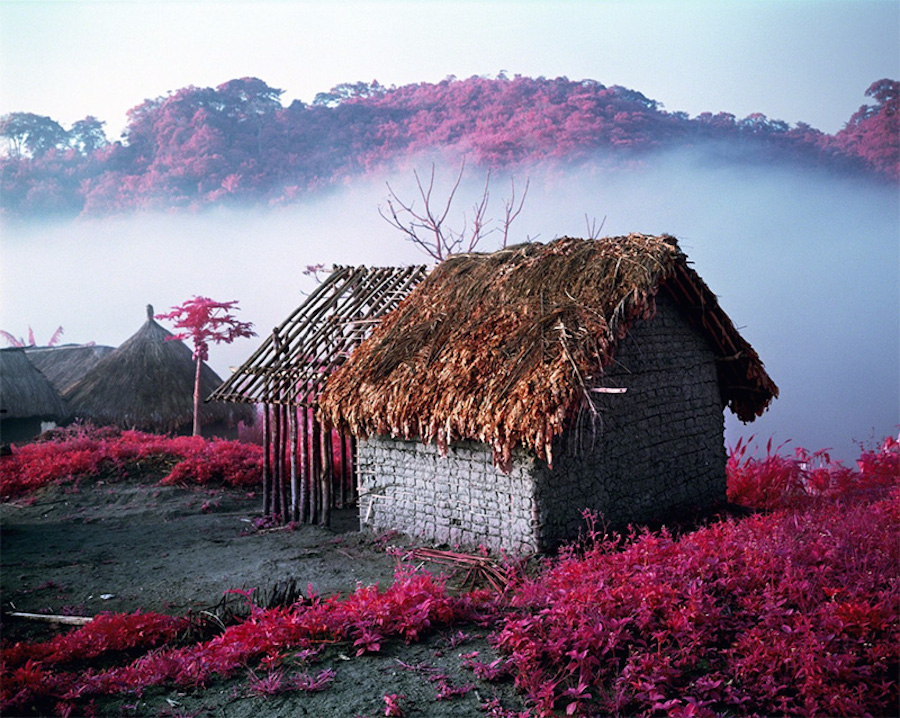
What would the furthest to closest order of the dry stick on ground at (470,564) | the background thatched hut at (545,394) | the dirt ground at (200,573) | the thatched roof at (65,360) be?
1. the thatched roof at (65,360)
2. the background thatched hut at (545,394)
3. the dry stick on ground at (470,564)
4. the dirt ground at (200,573)

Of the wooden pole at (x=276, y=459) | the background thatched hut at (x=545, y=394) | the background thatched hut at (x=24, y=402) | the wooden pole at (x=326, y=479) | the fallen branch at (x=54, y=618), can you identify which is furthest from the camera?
the background thatched hut at (x=24, y=402)

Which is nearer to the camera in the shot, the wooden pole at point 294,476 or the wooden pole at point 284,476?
the wooden pole at point 294,476

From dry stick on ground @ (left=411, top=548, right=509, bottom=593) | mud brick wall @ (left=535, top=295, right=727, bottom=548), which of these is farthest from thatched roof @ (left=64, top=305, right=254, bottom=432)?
mud brick wall @ (left=535, top=295, right=727, bottom=548)

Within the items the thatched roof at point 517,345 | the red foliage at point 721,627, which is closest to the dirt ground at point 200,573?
the red foliage at point 721,627

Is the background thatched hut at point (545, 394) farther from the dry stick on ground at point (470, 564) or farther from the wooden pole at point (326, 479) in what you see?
the wooden pole at point (326, 479)

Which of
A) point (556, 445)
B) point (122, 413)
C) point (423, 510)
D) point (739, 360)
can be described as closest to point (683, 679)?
point (556, 445)

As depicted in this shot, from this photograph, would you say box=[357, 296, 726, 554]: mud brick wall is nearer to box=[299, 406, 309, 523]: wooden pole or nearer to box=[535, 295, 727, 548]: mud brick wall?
box=[535, 295, 727, 548]: mud brick wall

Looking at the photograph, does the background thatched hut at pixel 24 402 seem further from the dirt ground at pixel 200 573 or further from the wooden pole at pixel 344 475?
the wooden pole at pixel 344 475

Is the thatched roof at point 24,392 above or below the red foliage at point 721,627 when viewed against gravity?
above

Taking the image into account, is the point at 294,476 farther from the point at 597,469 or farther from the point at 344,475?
the point at 597,469

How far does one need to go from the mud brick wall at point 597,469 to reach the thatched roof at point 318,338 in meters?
1.82

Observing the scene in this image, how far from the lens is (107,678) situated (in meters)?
5.74

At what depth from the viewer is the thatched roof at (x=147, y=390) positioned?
2061cm

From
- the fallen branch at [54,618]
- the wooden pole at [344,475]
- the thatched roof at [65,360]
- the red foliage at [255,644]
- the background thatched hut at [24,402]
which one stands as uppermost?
the thatched roof at [65,360]
